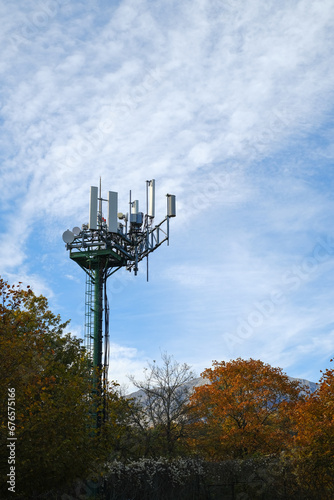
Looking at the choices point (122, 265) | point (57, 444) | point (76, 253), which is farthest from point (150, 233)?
point (57, 444)

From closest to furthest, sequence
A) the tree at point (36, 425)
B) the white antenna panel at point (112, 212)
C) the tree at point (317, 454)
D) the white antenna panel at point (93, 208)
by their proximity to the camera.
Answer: the tree at point (36, 425)
the tree at point (317, 454)
the white antenna panel at point (112, 212)
the white antenna panel at point (93, 208)

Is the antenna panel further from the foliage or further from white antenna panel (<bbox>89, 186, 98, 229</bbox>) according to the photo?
the foliage

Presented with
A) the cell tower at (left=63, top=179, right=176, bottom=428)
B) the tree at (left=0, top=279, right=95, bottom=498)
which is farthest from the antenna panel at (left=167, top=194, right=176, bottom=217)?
the tree at (left=0, top=279, right=95, bottom=498)

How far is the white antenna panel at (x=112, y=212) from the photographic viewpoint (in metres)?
37.5

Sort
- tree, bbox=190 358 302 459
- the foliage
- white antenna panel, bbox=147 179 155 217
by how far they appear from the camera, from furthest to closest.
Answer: tree, bbox=190 358 302 459 → white antenna panel, bbox=147 179 155 217 → the foliage

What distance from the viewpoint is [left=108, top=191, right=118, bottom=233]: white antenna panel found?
37.5m

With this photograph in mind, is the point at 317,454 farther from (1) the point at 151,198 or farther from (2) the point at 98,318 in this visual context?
(1) the point at 151,198

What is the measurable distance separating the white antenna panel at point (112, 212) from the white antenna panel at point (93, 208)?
3.94ft

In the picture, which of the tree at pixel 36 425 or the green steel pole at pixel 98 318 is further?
the green steel pole at pixel 98 318

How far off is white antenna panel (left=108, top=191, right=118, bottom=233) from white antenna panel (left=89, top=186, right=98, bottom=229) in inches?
47.3

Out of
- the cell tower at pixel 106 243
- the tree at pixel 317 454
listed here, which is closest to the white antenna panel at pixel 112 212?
the cell tower at pixel 106 243

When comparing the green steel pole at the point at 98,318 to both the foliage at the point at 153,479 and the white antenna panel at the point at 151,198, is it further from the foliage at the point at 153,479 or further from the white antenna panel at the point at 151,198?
the foliage at the point at 153,479

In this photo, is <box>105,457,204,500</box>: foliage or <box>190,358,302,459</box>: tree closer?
<box>105,457,204,500</box>: foliage

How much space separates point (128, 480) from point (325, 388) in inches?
513
